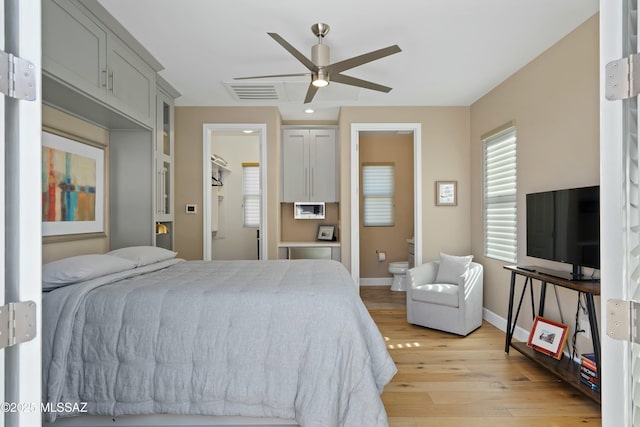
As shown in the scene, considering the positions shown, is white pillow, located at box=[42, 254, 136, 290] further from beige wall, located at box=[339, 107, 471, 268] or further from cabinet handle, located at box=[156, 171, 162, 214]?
beige wall, located at box=[339, 107, 471, 268]

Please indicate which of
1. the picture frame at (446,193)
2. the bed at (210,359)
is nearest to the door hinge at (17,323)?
the bed at (210,359)

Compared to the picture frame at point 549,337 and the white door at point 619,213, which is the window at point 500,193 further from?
the white door at point 619,213

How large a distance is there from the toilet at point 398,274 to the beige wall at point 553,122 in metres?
1.63

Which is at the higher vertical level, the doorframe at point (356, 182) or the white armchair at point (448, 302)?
the doorframe at point (356, 182)

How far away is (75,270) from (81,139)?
1.38 meters

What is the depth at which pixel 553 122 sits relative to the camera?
302 cm

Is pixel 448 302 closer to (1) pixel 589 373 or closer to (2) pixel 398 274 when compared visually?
(1) pixel 589 373

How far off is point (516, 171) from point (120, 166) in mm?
3802

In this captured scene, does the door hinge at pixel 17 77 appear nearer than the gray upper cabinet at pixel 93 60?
Yes

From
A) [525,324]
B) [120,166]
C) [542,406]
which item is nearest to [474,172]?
[525,324]

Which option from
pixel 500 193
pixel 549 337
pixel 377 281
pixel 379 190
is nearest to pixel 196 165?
pixel 379 190

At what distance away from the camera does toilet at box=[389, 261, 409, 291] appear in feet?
18.5

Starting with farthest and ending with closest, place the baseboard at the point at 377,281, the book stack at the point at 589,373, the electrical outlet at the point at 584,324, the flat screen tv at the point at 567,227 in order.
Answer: the baseboard at the point at 377,281, the electrical outlet at the point at 584,324, the flat screen tv at the point at 567,227, the book stack at the point at 589,373

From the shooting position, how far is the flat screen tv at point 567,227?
241 cm
